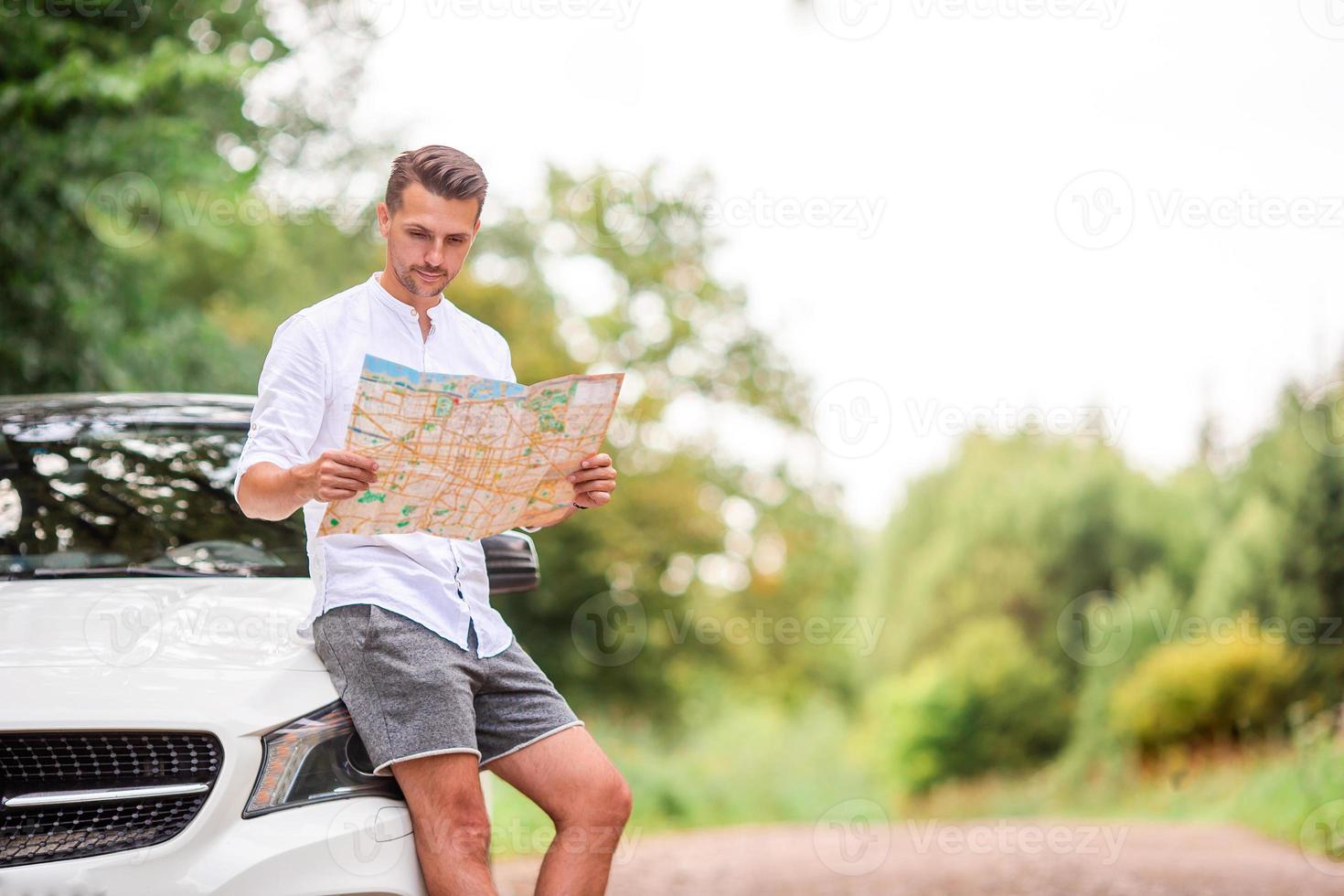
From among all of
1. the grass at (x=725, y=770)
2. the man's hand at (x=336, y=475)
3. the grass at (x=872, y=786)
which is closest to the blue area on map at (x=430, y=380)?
the man's hand at (x=336, y=475)

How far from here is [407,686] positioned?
2.45m

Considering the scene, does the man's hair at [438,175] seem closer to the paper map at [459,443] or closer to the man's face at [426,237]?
the man's face at [426,237]

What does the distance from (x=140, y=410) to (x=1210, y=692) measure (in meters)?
11.5

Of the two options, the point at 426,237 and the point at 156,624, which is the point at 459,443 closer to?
the point at 426,237

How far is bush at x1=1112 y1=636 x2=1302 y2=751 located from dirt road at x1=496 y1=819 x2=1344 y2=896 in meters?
3.42

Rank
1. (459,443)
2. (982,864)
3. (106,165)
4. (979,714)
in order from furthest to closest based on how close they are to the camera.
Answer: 1. (979,714)
2. (106,165)
3. (982,864)
4. (459,443)

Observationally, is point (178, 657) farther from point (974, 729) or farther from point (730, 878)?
point (974, 729)

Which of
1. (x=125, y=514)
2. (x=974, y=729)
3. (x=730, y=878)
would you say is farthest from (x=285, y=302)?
(x=125, y=514)

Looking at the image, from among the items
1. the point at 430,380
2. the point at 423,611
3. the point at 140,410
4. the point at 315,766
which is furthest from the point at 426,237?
the point at 140,410

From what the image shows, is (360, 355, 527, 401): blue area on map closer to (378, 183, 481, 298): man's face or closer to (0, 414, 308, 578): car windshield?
(378, 183, 481, 298): man's face

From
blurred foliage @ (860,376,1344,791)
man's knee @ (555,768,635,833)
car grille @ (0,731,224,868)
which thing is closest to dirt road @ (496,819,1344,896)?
blurred foliage @ (860,376,1344,791)

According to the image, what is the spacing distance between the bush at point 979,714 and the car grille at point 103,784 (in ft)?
49.1

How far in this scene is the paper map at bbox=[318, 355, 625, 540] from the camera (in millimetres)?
2287

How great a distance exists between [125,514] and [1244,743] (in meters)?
11.4
